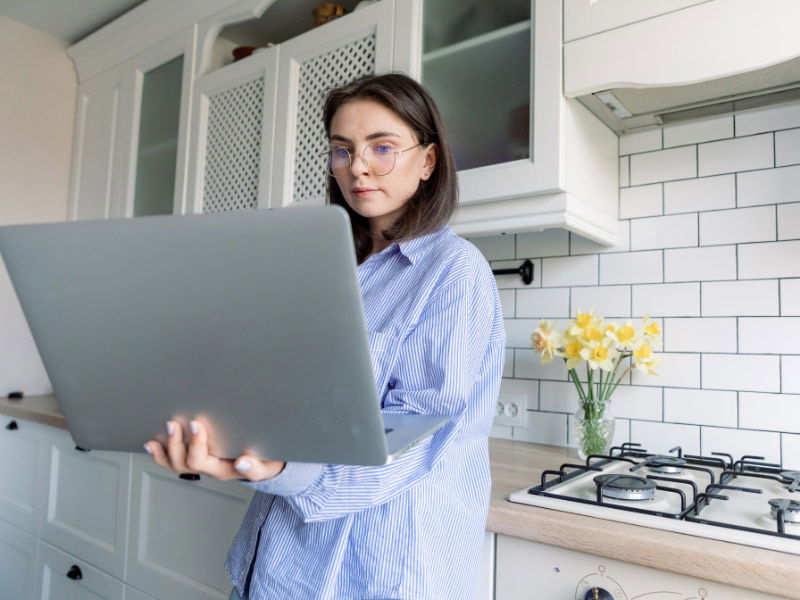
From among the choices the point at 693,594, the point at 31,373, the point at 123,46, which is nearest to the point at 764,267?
the point at 693,594

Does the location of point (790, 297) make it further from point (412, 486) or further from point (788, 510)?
point (412, 486)

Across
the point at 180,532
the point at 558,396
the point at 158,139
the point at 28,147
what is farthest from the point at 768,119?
the point at 28,147


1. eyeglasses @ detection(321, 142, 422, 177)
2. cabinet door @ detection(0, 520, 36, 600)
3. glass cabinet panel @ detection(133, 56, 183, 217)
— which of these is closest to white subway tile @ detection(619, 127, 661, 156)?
eyeglasses @ detection(321, 142, 422, 177)

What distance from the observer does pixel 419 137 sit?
3.06 feet

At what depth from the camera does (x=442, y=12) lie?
4.59 feet

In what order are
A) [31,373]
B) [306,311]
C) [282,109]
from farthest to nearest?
1. [31,373]
2. [282,109]
3. [306,311]

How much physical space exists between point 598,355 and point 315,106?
926 millimetres

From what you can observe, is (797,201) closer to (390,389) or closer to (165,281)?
(390,389)

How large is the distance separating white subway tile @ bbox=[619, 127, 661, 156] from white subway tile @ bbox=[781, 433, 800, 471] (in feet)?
2.09

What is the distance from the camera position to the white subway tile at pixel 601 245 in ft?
4.52

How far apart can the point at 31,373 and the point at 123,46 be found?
4.04 feet

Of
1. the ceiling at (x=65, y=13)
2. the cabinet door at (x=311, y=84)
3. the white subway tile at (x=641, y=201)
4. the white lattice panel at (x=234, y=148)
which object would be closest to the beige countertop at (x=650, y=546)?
the white subway tile at (x=641, y=201)

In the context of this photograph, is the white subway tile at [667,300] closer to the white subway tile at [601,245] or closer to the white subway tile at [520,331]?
the white subway tile at [601,245]

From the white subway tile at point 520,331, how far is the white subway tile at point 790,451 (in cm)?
55
